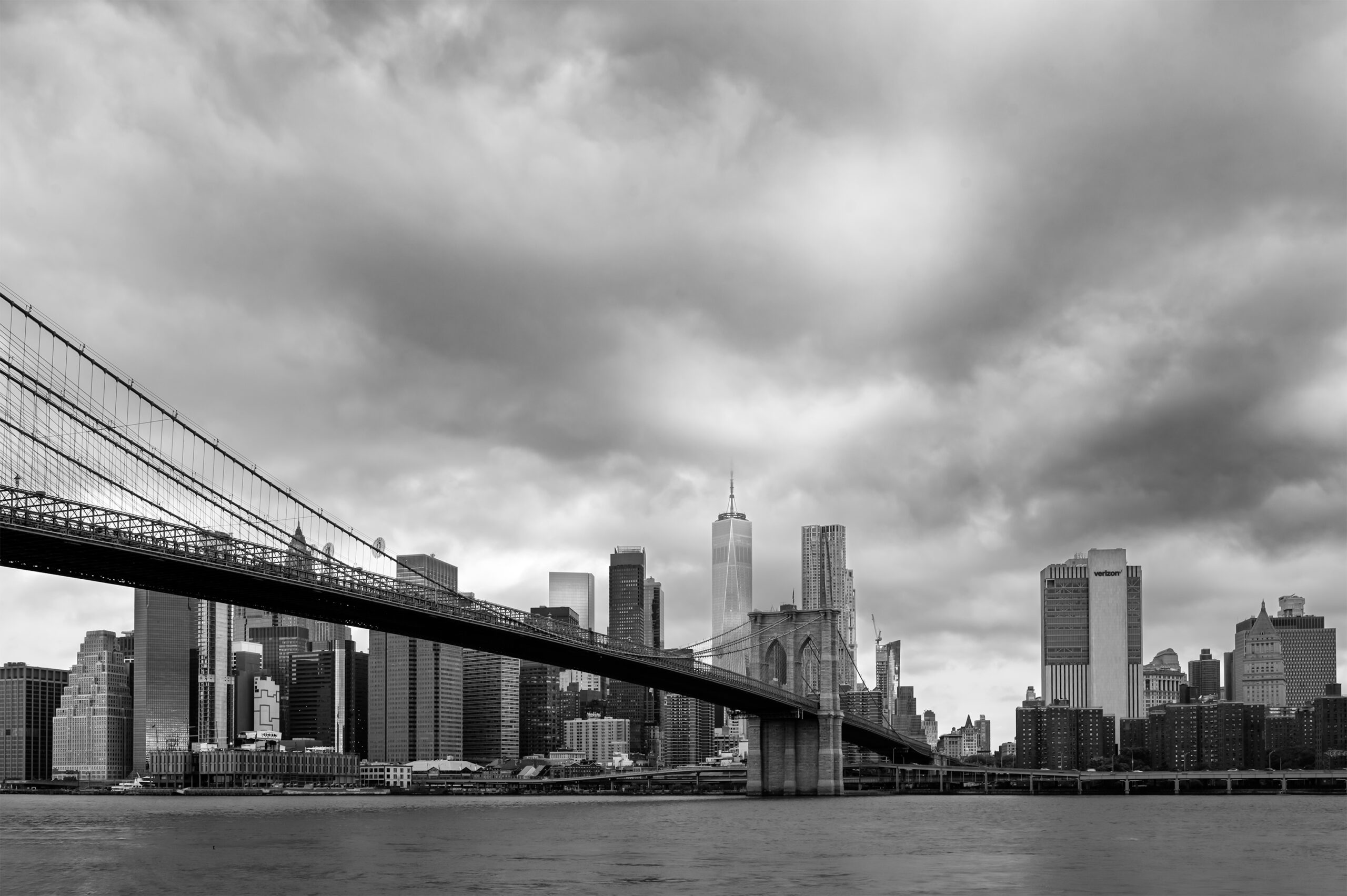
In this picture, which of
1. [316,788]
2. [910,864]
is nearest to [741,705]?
[910,864]

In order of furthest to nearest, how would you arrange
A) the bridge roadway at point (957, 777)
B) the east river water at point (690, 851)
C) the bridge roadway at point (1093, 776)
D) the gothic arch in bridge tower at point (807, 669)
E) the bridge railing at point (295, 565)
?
the bridge roadway at point (957, 777) < the bridge roadway at point (1093, 776) < the gothic arch in bridge tower at point (807, 669) < the bridge railing at point (295, 565) < the east river water at point (690, 851)

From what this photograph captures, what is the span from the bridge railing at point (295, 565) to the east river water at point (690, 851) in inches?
304

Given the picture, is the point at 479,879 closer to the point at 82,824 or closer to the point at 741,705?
the point at 82,824

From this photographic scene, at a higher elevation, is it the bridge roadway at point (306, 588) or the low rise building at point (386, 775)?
the bridge roadway at point (306, 588)

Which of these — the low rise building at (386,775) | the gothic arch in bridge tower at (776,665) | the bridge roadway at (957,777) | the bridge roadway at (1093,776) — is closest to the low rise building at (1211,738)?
the bridge roadway at (957,777)

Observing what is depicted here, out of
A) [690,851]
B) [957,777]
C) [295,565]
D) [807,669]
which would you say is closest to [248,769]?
[957,777]

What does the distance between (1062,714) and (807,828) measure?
5246 inches

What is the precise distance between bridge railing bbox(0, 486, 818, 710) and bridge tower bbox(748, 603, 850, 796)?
9426 mm

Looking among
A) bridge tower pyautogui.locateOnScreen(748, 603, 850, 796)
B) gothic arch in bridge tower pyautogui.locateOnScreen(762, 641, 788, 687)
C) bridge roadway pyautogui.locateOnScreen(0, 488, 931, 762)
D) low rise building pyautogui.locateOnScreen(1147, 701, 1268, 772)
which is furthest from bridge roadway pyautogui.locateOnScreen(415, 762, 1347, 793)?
bridge roadway pyautogui.locateOnScreen(0, 488, 931, 762)

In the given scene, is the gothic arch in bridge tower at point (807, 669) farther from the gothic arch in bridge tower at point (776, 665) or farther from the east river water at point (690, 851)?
the east river water at point (690, 851)

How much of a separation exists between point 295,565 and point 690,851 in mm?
21460

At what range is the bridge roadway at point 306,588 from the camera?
4706 centimetres

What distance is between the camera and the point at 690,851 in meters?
44.3

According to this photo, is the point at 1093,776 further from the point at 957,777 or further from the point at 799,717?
the point at 799,717
